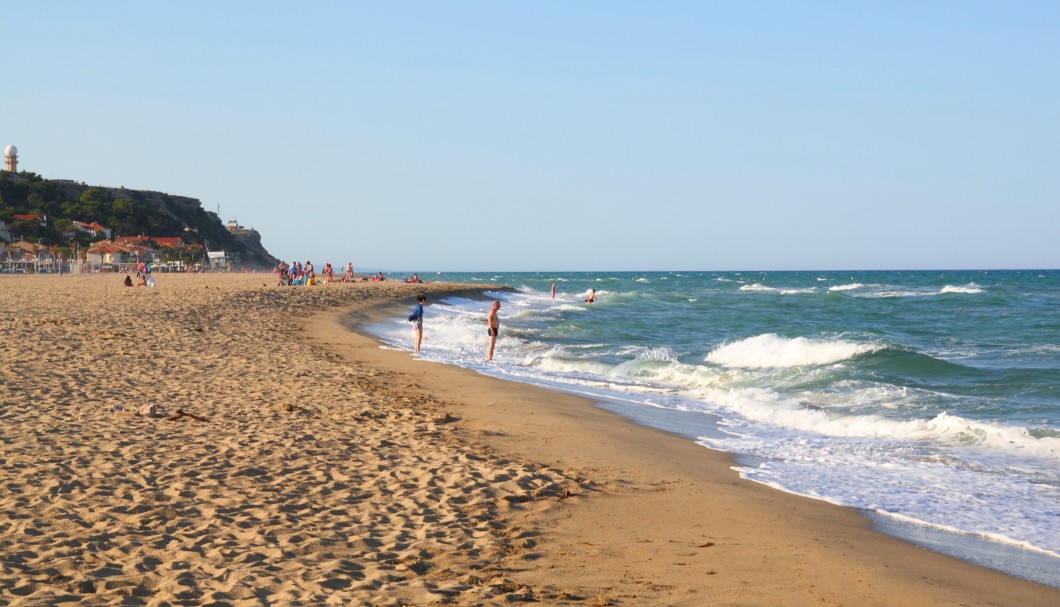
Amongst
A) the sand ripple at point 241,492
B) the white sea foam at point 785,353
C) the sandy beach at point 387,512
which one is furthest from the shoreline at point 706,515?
the white sea foam at point 785,353

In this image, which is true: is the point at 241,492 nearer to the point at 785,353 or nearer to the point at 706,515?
the point at 706,515

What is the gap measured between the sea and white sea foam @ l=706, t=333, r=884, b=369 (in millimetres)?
50

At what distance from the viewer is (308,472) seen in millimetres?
7070

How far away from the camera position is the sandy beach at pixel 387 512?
4.71 metres

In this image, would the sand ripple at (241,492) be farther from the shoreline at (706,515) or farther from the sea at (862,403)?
the sea at (862,403)

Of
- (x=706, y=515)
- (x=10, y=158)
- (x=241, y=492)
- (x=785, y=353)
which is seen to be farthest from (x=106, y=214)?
(x=706, y=515)

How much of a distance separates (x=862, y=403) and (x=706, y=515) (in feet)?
27.3

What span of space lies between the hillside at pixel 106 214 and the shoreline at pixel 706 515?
8494 centimetres

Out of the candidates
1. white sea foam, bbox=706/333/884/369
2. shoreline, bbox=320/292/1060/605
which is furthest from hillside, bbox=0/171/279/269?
shoreline, bbox=320/292/1060/605

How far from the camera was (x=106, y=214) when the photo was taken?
107 metres

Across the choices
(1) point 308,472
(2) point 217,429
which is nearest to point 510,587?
(1) point 308,472

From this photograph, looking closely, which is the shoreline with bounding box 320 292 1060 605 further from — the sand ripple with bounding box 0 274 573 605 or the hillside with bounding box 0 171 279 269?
the hillside with bounding box 0 171 279 269

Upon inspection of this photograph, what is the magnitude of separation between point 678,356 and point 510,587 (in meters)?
17.3

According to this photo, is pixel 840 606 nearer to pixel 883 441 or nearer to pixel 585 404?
pixel 883 441
